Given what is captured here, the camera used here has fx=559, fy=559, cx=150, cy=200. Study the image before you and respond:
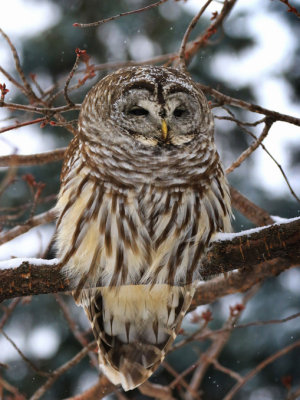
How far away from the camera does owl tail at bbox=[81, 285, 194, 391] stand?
3.30 m

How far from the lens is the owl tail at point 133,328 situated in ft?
10.8

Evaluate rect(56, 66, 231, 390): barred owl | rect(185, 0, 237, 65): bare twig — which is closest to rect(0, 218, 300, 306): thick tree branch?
rect(56, 66, 231, 390): barred owl

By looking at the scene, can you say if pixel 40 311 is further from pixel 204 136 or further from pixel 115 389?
pixel 204 136

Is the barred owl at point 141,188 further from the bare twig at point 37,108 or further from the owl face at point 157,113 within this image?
the bare twig at point 37,108

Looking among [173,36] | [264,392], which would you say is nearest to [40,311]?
[264,392]

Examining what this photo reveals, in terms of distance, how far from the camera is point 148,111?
117 inches

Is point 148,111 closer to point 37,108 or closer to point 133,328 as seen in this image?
point 37,108

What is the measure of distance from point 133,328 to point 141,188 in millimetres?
956

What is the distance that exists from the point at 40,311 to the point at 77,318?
73 cm

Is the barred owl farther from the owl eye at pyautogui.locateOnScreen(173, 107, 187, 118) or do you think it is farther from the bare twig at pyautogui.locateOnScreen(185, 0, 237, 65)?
the bare twig at pyautogui.locateOnScreen(185, 0, 237, 65)

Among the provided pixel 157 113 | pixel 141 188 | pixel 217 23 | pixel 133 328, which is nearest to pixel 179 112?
pixel 157 113

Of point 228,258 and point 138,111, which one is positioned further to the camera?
point 138,111

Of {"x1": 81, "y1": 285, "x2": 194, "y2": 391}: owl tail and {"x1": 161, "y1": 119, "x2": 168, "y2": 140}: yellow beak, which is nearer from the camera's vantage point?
{"x1": 161, "y1": 119, "x2": 168, "y2": 140}: yellow beak

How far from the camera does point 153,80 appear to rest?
297 cm
